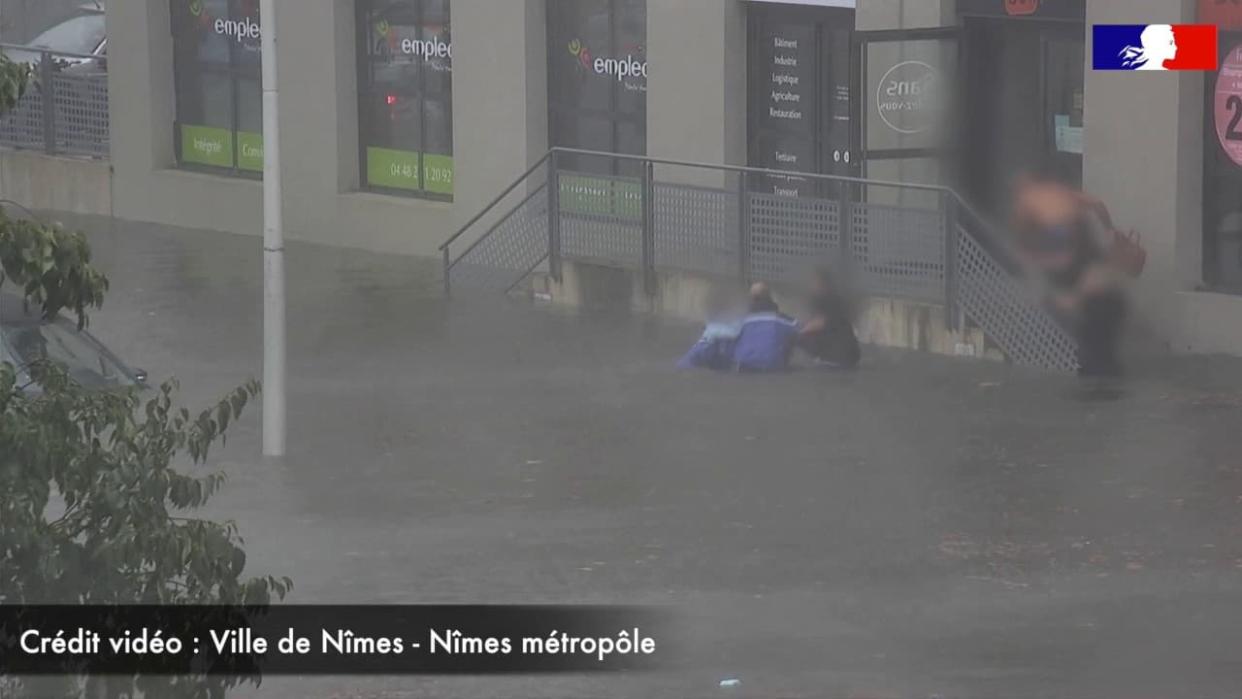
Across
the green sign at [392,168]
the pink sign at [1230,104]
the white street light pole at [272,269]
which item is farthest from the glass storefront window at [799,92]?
the white street light pole at [272,269]

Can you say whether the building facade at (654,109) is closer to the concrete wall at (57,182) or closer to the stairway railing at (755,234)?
the concrete wall at (57,182)

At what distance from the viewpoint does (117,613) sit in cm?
580

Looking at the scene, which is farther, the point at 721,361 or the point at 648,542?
the point at 721,361

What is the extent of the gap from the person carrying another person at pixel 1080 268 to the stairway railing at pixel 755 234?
16 centimetres

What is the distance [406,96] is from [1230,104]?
944 cm

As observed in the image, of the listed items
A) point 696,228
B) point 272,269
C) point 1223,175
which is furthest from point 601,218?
point 272,269

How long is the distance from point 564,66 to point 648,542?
10.5 m

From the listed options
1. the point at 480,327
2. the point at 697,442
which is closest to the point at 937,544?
the point at 697,442

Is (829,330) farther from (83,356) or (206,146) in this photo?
(206,146)

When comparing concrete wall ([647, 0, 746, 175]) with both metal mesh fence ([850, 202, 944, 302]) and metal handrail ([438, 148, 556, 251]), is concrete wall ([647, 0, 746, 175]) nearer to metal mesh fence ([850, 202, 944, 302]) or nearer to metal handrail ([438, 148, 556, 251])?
metal handrail ([438, 148, 556, 251])

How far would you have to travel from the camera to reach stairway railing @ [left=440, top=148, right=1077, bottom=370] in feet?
55.7

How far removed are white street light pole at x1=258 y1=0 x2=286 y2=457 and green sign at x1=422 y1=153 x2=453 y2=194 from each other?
813 cm

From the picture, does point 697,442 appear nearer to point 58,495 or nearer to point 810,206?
point 810,206

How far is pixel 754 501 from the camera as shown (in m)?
12.9
